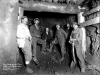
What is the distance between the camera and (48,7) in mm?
4477

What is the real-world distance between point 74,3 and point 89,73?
2.90 m

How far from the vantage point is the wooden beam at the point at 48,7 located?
434 cm

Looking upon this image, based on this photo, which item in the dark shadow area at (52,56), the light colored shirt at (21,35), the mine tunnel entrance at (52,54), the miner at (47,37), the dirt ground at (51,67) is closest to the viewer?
the light colored shirt at (21,35)

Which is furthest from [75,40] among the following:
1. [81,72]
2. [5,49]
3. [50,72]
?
[5,49]

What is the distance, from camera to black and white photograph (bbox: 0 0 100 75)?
12.0 ft

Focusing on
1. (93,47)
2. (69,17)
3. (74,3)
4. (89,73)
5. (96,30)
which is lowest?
(89,73)

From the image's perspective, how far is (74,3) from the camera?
470cm

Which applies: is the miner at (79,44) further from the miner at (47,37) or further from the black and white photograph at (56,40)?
the miner at (47,37)

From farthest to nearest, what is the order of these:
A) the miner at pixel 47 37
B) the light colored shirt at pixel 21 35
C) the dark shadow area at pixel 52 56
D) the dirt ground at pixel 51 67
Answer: the miner at pixel 47 37 → the dark shadow area at pixel 52 56 → the dirt ground at pixel 51 67 → the light colored shirt at pixel 21 35

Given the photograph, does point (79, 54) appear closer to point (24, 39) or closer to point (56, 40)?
point (56, 40)

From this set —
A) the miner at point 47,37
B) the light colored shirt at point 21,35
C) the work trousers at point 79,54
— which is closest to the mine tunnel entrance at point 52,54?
the miner at point 47,37

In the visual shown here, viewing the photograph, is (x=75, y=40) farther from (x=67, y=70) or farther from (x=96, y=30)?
(x=67, y=70)

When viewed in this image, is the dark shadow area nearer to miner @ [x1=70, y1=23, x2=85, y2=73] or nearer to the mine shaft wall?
miner @ [x1=70, y1=23, x2=85, y2=73]

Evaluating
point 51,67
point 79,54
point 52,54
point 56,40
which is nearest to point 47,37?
point 56,40
